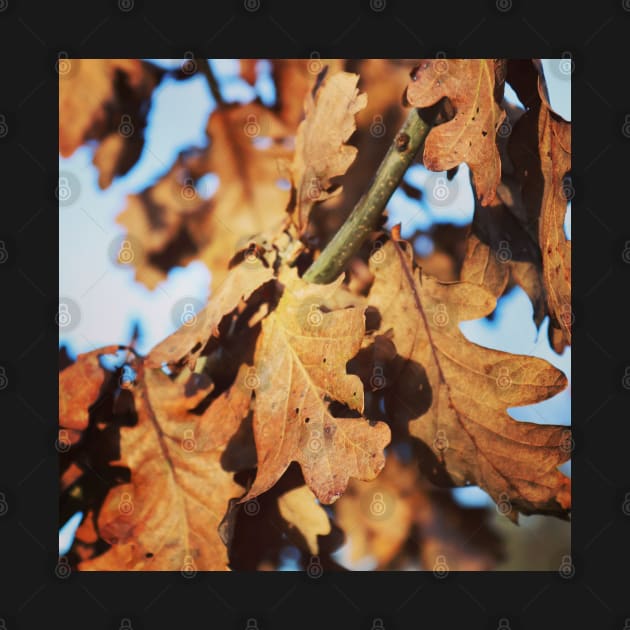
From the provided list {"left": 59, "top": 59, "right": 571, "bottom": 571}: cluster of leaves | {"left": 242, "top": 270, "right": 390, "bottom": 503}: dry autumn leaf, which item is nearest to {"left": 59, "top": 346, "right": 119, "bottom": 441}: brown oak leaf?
{"left": 59, "top": 59, "right": 571, "bottom": 571}: cluster of leaves

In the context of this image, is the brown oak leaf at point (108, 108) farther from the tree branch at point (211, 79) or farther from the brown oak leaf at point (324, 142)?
the brown oak leaf at point (324, 142)

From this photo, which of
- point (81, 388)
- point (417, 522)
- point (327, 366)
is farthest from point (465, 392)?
point (81, 388)

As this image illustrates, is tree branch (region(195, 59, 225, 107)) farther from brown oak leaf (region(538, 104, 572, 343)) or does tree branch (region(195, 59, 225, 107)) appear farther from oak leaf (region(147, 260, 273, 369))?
brown oak leaf (region(538, 104, 572, 343))

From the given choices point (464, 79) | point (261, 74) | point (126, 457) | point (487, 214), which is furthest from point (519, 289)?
point (126, 457)

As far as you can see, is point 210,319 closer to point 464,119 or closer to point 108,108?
point 464,119

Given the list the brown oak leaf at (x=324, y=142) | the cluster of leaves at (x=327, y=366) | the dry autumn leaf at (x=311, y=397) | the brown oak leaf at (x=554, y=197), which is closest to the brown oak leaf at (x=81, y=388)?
the cluster of leaves at (x=327, y=366)

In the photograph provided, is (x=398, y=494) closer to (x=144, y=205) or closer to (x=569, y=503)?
(x=569, y=503)
